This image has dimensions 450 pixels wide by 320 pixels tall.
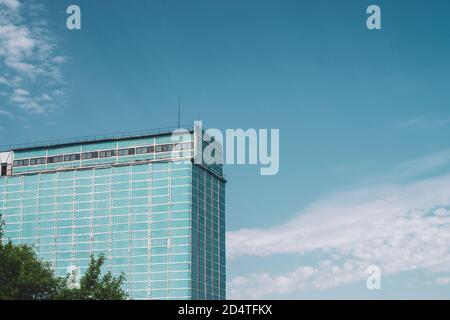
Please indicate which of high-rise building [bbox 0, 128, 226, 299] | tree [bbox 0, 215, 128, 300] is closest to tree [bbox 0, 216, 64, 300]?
tree [bbox 0, 215, 128, 300]

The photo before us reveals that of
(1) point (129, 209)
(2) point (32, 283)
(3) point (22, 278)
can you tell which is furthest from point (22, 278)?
(1) point (129, 209)

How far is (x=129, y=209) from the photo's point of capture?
14625 cm

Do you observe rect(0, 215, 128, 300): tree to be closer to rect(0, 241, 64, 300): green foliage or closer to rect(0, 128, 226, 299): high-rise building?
rect(0, 241, 64, 300): green foliage

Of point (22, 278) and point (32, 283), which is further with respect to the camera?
point (32, 283)

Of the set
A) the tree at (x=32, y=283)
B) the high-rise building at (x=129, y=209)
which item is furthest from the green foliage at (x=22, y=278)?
the high-rise building at (x=129, y=209)

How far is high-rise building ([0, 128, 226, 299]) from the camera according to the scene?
464 ft

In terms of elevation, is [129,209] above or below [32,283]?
above

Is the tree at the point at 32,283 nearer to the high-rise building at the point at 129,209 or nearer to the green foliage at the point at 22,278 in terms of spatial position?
the green foliage at the point at 22,278

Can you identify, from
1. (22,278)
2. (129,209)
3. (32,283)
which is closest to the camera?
(22,278)

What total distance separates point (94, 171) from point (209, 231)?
29.8 m

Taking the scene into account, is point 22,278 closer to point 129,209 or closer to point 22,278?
point 22,278

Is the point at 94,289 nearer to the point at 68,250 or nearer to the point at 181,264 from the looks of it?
the point at 181,264
